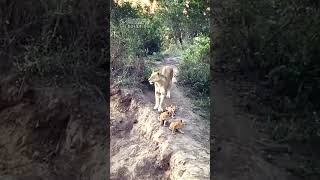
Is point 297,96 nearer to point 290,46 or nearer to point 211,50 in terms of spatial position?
point 290,46

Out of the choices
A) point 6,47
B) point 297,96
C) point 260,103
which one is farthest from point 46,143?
point 297,96

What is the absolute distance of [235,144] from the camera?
2143 millimetres

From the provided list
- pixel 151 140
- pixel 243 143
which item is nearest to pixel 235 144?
pixel 243 143

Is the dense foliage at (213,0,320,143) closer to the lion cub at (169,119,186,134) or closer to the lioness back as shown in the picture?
the lioness back

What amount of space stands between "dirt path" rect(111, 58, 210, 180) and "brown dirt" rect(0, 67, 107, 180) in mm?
75

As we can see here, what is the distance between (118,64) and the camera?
225cm

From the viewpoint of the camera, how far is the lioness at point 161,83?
2223 mm

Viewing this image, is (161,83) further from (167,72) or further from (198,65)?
(198,65)

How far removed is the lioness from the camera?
2.22 metres

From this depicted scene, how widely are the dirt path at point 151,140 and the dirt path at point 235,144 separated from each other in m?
0.06

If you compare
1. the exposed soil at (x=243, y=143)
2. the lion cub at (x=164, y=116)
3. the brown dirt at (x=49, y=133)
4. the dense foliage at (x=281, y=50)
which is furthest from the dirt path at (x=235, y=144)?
the brown dirt at (x=49, y=133)

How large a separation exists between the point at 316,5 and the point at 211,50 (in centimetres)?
47

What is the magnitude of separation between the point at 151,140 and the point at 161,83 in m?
0.26

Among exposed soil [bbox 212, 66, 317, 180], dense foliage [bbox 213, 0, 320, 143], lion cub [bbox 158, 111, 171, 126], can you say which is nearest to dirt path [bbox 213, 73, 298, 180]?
exposed soil [bbox 212, 66, 317, 180]
